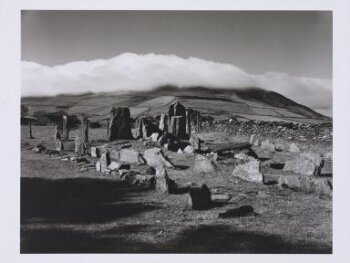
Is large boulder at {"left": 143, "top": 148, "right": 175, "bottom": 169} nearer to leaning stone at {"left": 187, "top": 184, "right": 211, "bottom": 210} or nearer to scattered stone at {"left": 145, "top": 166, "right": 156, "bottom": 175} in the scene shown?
scattered stone at {"left": 145, "top": 166, "right": 156, "bottom": 175}

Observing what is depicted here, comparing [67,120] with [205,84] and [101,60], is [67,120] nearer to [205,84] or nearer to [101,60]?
[101,60]

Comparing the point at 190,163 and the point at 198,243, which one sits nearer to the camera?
the point at 198,243

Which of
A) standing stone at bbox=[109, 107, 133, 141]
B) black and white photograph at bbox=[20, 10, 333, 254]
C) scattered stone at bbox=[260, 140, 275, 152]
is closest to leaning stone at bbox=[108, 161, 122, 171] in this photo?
black and white photograph at bbox=[20, 10, 333, 254]

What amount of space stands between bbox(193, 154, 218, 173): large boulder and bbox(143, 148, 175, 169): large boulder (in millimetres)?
351

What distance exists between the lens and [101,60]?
19.5 ft

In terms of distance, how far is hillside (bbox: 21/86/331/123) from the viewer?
19.8 ft

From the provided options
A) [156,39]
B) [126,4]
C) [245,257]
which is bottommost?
[245,257]

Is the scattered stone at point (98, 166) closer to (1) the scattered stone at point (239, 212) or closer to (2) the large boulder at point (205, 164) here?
(2) the large boulder at point (205, 164)

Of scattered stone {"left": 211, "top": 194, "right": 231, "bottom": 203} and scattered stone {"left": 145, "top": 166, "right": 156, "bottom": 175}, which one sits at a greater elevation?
scattered stone {"left": 145, "top": 166, "right": 156, "bottom": 175}

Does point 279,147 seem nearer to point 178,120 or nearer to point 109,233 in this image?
point 178,120

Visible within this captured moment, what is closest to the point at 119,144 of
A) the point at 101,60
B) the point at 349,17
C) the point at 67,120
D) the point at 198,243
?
the point at 67,120

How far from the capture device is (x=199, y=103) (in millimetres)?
6184

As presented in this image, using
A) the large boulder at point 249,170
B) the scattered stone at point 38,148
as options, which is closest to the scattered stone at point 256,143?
the large boulder at point 249,170

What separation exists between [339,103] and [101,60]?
3.15 metres
